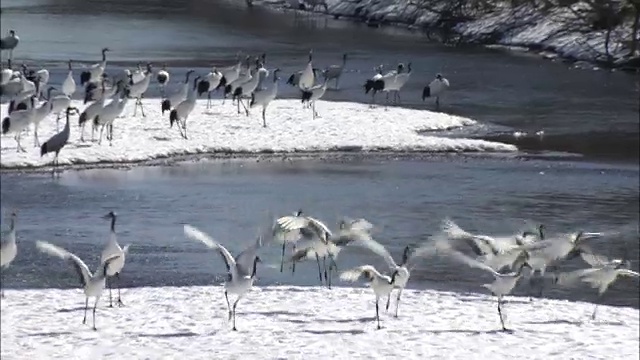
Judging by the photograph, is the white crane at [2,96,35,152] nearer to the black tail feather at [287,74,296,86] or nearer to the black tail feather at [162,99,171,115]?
the black tail feather at [162,99,171,115]

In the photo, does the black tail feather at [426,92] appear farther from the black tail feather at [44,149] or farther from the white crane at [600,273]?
the white crane at [600,273]

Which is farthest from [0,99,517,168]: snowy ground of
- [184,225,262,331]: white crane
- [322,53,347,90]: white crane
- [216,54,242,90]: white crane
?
[184,225,262,331]: white crane

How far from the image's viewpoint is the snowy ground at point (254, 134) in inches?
481

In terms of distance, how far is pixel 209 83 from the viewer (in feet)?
50.3

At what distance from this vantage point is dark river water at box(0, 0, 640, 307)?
327 inches

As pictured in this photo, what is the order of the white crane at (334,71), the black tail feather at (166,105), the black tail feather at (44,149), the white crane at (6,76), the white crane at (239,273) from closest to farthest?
the white crane at (239,273), the black tail feather at (44,149), the black tail feather at (166,105), the white crane at (6,76), the white crane at (334,71)

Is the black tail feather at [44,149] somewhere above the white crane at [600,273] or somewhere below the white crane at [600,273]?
below

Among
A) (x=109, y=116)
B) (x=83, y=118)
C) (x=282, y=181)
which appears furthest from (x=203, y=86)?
(x=282, y=181)

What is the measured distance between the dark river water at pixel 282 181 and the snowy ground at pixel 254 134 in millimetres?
413

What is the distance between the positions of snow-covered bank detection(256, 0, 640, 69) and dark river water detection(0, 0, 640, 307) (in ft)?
7.15

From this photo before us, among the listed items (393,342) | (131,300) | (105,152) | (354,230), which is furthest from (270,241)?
(105,152)

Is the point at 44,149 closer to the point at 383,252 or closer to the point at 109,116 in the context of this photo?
the point at 109,116

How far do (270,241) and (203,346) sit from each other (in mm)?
2197

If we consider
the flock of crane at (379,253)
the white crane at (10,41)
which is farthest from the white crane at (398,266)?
the white crane at (10,41)
